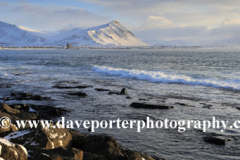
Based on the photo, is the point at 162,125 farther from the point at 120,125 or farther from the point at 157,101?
the point at 157,101

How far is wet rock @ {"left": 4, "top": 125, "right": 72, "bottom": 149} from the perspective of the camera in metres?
5.80

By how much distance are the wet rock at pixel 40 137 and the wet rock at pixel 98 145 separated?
1.69ft

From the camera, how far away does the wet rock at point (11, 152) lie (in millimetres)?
4630

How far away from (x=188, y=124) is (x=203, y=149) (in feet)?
7.78

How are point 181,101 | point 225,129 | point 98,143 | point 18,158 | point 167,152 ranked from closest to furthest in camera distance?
point 18,158 → point 98,143 → point 167,152 → point 225,129 → point 181,101

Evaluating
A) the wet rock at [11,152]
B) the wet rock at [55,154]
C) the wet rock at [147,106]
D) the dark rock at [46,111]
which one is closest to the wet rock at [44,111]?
the dark rock at [46,111]

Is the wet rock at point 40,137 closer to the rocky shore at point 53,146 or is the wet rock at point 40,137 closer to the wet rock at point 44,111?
the rocky shore at point 53,146

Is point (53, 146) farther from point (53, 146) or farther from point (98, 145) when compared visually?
point (98, 145)

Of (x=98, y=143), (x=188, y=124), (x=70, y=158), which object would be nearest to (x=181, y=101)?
(x=188, y=124)

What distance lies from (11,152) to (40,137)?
1.23m

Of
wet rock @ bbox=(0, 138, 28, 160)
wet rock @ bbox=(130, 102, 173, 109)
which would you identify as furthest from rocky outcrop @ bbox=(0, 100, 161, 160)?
wet rock @ bbox=(130, 102, 173, 109)

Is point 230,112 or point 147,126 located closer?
point 147,126

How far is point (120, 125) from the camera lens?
9.66 m

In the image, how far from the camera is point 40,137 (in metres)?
5.90
